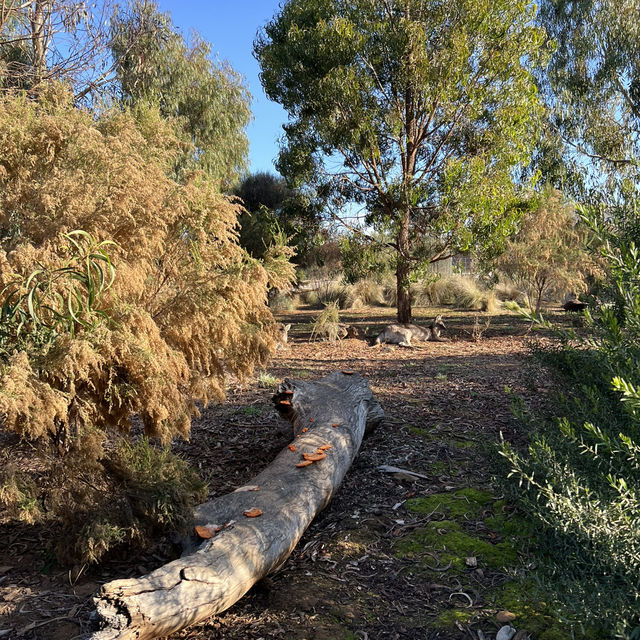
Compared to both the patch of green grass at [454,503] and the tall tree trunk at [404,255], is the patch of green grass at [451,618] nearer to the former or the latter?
the patch of green grass at [454,503]

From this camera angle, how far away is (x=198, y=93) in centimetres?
1568

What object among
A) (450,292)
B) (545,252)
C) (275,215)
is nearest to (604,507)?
(545,252)

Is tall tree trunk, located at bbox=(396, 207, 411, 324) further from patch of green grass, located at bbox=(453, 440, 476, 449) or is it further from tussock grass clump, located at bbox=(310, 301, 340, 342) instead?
patch of green grass, located at bbox=(453, 440, 476, 449)

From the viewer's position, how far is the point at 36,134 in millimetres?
3764

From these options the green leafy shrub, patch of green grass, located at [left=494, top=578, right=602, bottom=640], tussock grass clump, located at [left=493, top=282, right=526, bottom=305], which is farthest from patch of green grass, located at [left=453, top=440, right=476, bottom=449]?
tussock grass clump, located at [left=493, top=282, right=526, bottom=305]

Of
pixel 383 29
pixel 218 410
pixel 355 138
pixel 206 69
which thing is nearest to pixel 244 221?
pixel 206 69

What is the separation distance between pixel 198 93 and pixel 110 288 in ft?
45.9

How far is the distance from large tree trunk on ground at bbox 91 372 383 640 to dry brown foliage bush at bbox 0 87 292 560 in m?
0.71

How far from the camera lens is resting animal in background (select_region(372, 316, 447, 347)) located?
12023mm

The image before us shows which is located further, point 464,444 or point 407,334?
point 407,334

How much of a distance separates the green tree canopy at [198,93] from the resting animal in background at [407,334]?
228 inches

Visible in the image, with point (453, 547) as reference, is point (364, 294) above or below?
above

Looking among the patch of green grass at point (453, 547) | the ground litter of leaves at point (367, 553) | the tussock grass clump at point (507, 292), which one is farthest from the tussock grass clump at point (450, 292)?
Answer: the patch of green grass at point (453, 547)

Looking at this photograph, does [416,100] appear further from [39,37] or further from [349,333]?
[39,37]
